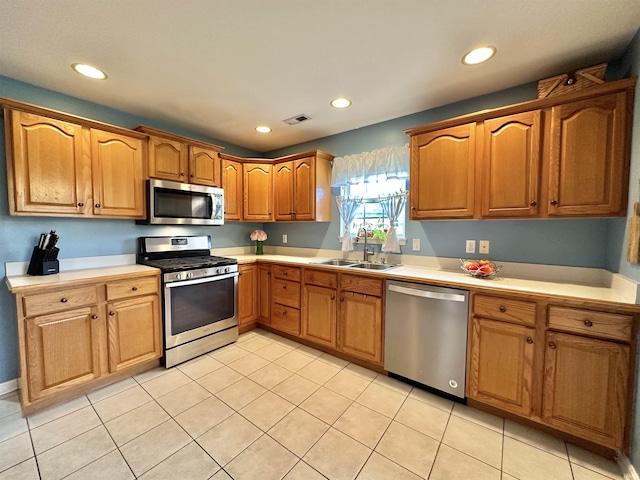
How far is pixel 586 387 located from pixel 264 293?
287cm

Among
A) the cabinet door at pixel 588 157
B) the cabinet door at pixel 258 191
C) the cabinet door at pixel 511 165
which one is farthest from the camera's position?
the cabinet door at pixel 258 191

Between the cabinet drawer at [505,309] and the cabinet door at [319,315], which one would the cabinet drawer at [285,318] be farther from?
the cabinet drawer at [505,309]

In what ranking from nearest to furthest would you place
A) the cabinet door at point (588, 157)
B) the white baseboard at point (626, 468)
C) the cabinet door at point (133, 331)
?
1. the white baseboard at point (626, 468)
2. the cabinet door at point (588, 157)
3. the cabinet door at point (133, 331)

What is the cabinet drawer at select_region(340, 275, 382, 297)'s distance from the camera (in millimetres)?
2370

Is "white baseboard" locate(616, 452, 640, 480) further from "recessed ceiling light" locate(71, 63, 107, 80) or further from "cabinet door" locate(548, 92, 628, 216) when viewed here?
"recessed ceiling light" locate(71, 63, 107, 80)

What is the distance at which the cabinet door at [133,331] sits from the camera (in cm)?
218

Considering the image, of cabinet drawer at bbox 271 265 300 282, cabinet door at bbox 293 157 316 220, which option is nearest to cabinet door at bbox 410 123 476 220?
cabinet door at bbox 293 157 316 220

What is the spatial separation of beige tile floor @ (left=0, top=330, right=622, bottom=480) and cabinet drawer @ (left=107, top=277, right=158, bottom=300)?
76 cm

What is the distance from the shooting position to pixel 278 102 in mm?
2496

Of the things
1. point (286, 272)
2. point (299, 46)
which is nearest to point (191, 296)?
point (286, 272)

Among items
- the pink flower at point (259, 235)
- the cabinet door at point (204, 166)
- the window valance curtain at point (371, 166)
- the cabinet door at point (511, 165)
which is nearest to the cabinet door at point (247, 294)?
the pink flower at point (259, 235)

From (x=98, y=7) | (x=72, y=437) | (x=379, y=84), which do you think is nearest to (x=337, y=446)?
(x=72, y=437)

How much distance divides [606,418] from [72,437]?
3.20 metres

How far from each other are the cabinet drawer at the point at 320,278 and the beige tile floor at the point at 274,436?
2.84ft
